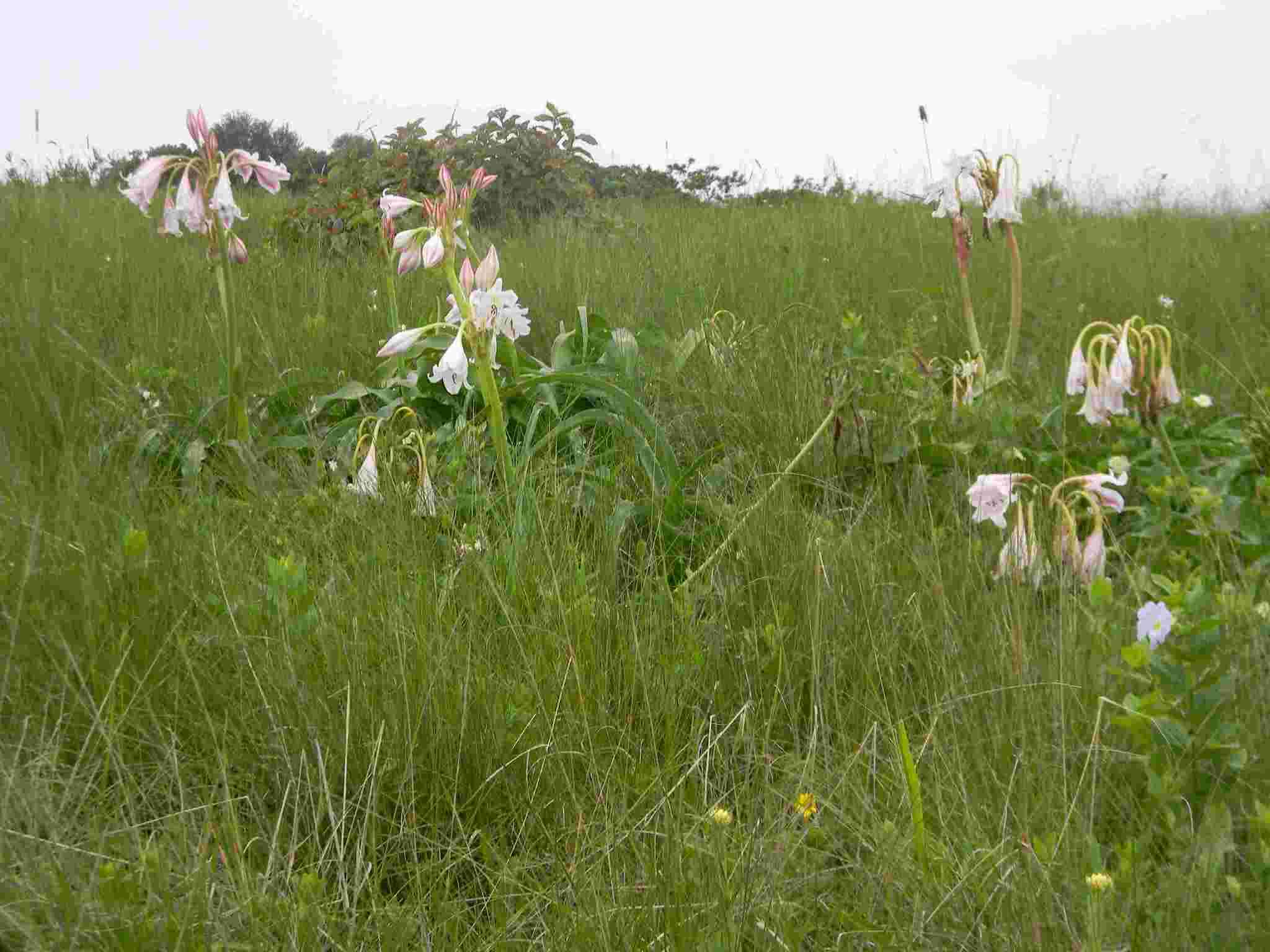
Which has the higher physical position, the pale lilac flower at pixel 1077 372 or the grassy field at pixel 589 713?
the pale lilac flower at pixel 1077 372

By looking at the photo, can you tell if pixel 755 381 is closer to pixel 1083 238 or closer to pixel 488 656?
pixel 488 656

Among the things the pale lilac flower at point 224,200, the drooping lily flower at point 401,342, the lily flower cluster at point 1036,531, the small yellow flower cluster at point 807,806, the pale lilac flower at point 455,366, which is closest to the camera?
the small yellow flower cluster at point 807,806

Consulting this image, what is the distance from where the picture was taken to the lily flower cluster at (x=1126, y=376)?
7.29 ft

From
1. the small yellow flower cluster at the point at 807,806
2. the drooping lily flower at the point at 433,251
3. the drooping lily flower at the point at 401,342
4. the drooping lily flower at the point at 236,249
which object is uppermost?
the drooping lily flower at the point at 236,249

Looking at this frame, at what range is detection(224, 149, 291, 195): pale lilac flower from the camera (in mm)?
2758

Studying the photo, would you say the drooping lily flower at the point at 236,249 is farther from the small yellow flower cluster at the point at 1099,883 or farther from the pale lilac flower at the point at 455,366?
the small yellow flower cluster at the point at 1099,883

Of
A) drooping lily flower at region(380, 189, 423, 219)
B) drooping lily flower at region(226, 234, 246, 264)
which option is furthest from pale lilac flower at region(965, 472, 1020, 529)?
drooping lily flower at region(226, 234, 246, 264)

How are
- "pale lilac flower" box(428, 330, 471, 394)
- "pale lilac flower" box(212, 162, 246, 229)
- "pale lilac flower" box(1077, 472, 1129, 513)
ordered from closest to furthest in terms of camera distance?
1. "pale lilac flower" box(1077, 472, 1129, 513)
2. "pale lilac flower" box(428, 330, 471, 394)
3. "pale lilac flower" box(212, 162, 246, 229)

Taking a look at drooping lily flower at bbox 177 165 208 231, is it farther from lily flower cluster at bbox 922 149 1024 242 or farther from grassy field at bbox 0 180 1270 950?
lily flower cluster at bbox 922 149 1024 242

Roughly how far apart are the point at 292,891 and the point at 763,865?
Result: 0.54m

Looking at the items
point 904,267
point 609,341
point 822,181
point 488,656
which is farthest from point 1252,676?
point 822,181

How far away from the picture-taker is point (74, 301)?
3.86 m

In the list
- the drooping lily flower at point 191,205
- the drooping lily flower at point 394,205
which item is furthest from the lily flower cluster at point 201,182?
the drooping lily flower at point 394,205

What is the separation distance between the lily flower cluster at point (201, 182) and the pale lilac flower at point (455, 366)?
0.79 metres
